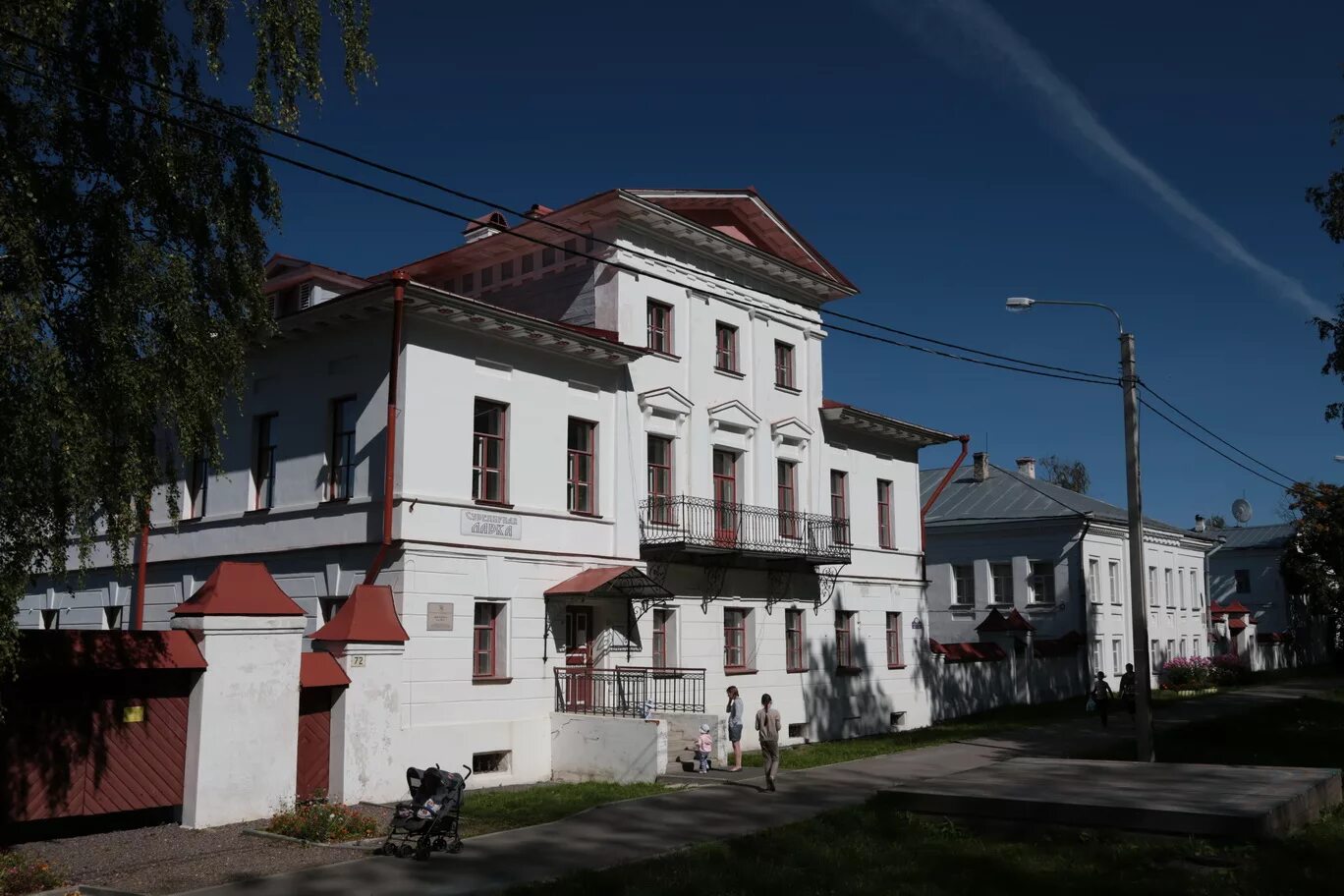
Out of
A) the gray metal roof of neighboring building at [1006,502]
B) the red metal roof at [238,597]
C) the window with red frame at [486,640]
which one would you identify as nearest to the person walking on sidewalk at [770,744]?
the window with red frame at [486,640]

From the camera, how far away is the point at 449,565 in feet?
65.3

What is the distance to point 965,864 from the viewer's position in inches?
493

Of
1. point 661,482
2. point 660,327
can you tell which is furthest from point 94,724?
point 660,327

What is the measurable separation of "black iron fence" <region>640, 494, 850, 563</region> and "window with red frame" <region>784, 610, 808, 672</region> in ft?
5.56

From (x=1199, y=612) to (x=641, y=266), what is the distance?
41.7m

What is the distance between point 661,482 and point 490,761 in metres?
7.36

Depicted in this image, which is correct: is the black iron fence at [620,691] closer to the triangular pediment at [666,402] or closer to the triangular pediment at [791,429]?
the triangular pediment at [666,402]

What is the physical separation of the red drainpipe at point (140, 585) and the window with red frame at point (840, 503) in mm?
16175

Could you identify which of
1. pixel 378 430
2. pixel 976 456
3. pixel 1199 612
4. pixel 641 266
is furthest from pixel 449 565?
pixel 1199 612

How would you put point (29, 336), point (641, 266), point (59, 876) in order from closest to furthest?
point (29, 336) < point (59, 876) < point (641, 266)

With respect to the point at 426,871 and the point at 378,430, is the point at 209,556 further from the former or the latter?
the point at 426,871

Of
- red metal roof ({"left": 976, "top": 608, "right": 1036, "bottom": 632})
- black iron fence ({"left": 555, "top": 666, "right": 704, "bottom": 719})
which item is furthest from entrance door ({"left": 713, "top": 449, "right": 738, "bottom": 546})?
red metal roof ({"left": 976, "top": 608, "right": 1036, "bottom": 632})

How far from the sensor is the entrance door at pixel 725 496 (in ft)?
84.7

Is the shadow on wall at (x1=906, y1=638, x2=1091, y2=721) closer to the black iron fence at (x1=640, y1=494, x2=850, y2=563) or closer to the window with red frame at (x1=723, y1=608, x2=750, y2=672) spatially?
the black iron fence at (x1=640, y1=494, x2=850, y2=563)
